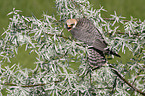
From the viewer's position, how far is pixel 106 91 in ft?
2.74

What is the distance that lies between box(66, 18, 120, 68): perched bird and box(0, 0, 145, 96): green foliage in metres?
0.02

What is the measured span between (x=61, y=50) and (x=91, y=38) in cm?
13

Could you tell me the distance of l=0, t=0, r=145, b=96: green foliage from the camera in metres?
0.69

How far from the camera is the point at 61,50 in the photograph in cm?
70

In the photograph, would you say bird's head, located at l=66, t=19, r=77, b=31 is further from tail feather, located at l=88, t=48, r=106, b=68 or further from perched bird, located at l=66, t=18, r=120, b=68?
tail feather, located at l=88, t=48, r=106, b=68

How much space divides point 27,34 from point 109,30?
1.05 feet

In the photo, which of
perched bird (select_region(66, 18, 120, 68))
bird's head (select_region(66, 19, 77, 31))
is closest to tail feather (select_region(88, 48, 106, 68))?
perched bird (select_region(66, 18, 120, 68))

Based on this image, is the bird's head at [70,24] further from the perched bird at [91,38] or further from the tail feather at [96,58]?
the tail feather at [96,58]

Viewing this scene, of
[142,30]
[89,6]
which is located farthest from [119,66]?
[89,6]

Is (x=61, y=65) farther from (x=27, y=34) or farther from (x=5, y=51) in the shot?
(x=5, y=51)

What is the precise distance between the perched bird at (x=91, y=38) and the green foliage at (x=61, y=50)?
0.08ft

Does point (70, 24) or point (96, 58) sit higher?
A: point (70, 24)

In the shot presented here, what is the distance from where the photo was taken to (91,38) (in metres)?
0.74

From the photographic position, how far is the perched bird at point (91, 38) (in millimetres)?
735
